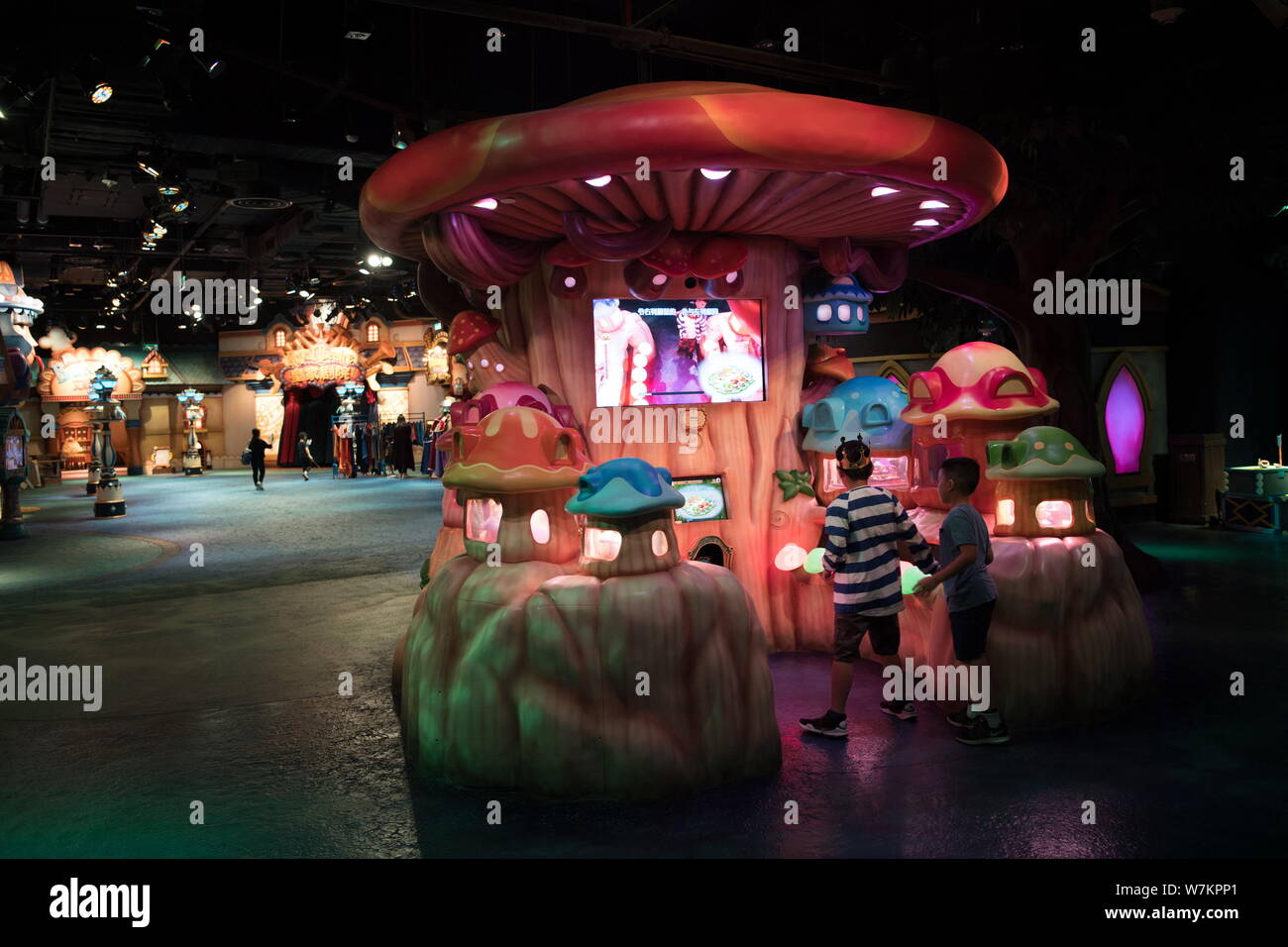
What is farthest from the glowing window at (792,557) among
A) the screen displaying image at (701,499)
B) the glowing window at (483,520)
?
the glowing window at (483,520)

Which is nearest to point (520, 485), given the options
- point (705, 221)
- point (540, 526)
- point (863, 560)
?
point (540, 526)

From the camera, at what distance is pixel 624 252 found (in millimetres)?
Answer: 6043

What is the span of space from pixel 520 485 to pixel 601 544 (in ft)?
1.61

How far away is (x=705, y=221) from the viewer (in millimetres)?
6258

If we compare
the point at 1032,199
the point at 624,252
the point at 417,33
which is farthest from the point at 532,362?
the point at 417,33

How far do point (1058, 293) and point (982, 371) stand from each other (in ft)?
11.1

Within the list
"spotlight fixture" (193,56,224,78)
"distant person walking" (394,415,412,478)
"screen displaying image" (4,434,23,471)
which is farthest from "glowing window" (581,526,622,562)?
"distant person walking" (394,415,412,478)

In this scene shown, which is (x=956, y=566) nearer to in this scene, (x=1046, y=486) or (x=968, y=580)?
(x=968, y=580)

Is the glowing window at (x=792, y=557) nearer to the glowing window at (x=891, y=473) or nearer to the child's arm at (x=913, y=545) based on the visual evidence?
the glowing window at (x=891, y=473)

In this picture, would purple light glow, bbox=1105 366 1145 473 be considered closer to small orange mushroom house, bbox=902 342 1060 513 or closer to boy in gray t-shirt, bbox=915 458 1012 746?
small orange mushroom house, bbox=902 342 1060 513

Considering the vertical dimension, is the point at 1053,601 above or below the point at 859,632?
above

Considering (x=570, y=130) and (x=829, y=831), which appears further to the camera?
(x=570, y=130)

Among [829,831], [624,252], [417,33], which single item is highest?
[417,33]

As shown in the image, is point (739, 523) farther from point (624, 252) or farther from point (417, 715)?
point (417, 715)
